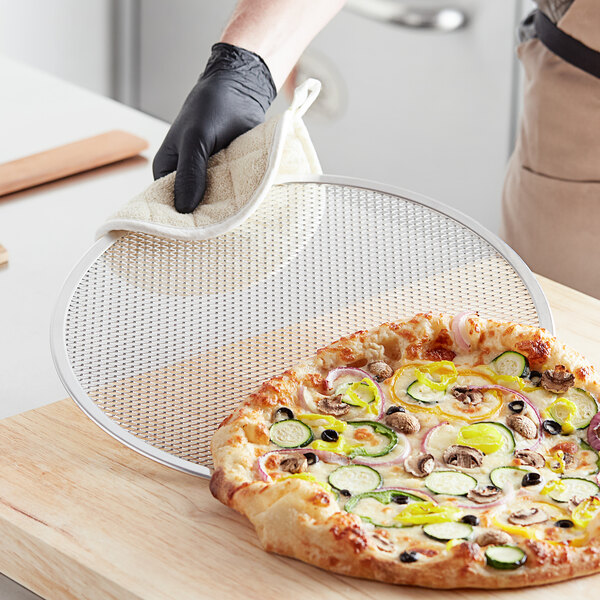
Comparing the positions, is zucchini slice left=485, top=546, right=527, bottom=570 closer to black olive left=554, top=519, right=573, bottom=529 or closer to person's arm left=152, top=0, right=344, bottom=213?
black olive left=554, top=519, right=573, bottom=529

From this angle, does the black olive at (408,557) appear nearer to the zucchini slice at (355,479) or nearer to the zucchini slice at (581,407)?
the zucchini slice at (355,479)

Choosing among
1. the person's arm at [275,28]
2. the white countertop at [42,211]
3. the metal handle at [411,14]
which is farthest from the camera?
the metal handle at [411,14]

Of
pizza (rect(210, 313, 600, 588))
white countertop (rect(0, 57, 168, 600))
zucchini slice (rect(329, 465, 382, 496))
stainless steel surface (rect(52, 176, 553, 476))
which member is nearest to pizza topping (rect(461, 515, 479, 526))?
pizza (rect(210, 313, 600, 588))

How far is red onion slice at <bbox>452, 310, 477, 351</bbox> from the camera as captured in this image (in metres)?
1.34

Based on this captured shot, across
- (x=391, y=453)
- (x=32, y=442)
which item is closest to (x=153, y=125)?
(x=32, y=442)

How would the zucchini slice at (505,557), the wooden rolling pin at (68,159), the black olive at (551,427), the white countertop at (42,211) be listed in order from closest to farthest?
1. the zucchini slice at (505,557)
2. the black olive at (551,427)
3. the white countertop at (42,211)
4. the wooden rolling pin at (68,159)

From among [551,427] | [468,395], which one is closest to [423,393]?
[468,395]

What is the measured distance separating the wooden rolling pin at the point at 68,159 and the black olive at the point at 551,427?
1019mm

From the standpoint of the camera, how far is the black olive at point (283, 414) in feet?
4.06

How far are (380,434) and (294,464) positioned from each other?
0.38 ft

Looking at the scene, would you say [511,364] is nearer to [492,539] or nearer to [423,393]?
[423,393]

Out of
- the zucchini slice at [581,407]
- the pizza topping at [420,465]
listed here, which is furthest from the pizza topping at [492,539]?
the zucchini slice at [581,407]

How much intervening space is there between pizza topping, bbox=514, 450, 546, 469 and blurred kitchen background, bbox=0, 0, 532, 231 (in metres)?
2.02

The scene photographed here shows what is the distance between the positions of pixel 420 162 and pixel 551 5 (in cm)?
153
